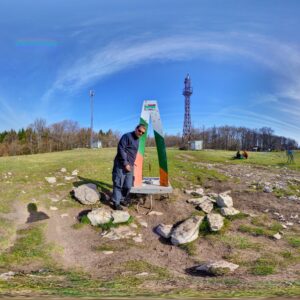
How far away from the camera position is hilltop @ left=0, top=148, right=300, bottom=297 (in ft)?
17.9

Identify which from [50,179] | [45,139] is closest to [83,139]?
[45,139]

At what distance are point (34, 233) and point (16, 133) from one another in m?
125

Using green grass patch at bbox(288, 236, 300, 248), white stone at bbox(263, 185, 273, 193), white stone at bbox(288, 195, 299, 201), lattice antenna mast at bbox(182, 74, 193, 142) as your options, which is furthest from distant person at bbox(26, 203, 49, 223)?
lattice antenna mast at bbox(182, 74, 193, 142)

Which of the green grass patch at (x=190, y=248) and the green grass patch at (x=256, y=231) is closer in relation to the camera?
the green grass patch at (x=190, y=248)

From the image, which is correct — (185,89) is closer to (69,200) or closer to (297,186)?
(297,186)

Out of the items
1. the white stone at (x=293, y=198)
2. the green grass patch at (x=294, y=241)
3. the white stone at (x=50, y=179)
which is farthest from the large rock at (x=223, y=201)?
the white stone at (x=50, y=179)

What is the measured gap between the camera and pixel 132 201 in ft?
40.2

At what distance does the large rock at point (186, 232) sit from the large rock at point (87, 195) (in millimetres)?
3772

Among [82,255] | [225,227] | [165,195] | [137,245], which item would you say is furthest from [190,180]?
[82,255]

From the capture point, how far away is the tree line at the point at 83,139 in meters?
111

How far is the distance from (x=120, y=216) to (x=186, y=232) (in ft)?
7.66

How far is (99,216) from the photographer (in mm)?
10328

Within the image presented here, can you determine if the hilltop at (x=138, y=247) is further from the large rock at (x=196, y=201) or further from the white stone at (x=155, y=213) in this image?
the large rock at (x=196, y=201)

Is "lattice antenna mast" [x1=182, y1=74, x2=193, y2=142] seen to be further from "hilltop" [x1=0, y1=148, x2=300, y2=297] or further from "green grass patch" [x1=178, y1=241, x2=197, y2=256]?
"green grass patch" [x1=178, y1=241, x2=197, y2=256]
